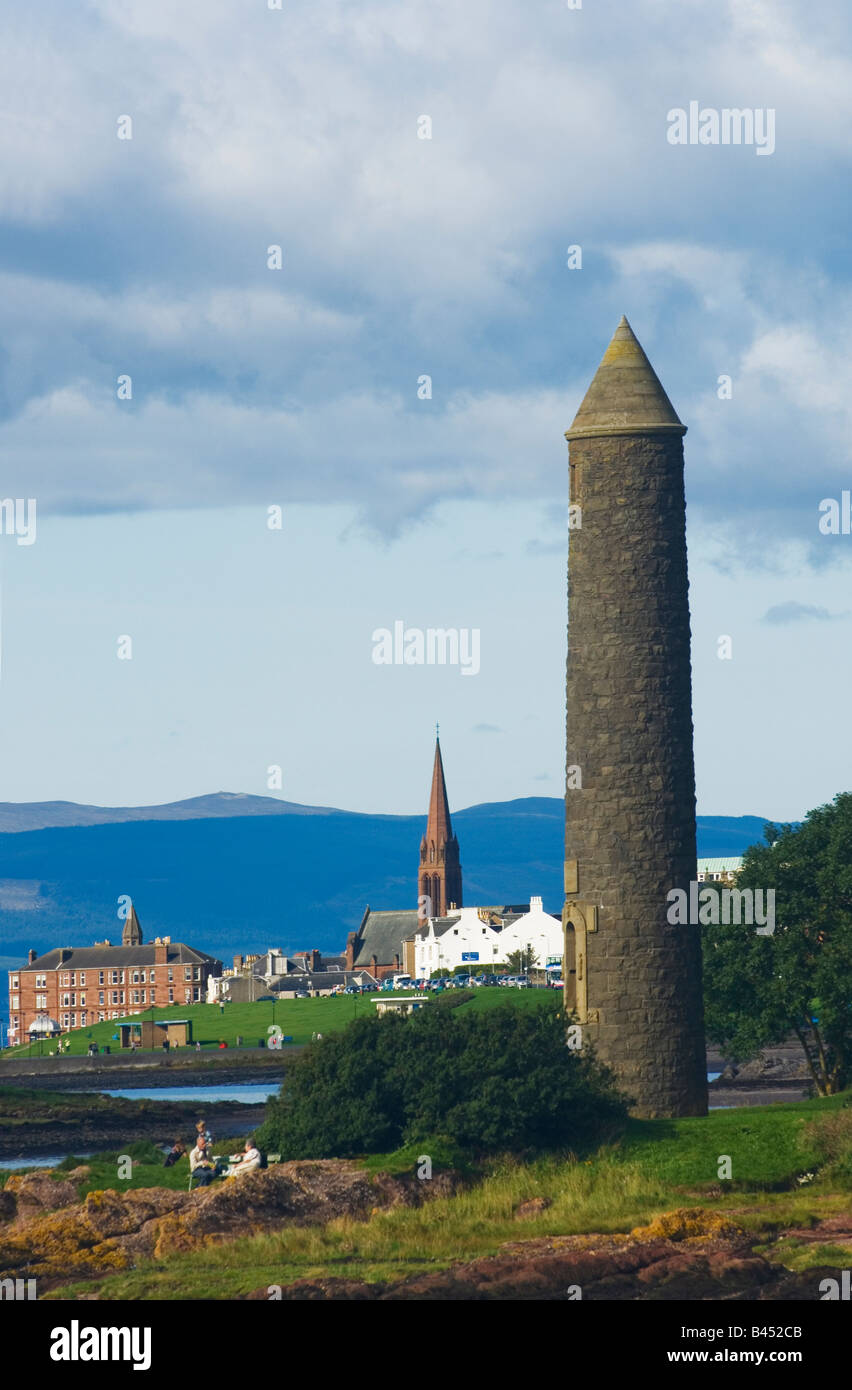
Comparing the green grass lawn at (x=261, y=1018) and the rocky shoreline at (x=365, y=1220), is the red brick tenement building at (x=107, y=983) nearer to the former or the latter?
the green grass lawn at (x=261, y=1018)

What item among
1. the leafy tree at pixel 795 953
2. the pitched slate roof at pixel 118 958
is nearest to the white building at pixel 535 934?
the pitched slate roof at pixel 118 958

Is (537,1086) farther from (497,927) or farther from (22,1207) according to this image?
(497,927)

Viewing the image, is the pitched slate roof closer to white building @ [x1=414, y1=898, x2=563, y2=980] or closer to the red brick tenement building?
the red brick tenement building

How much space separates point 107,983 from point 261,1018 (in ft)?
Answer: 144

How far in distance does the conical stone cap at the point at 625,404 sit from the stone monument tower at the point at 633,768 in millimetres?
46

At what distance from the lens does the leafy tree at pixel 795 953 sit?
150 ft

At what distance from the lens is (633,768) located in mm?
39125

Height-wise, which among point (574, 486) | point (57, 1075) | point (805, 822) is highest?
point (574, 486)

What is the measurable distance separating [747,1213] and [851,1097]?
996cm

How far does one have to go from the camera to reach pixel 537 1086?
116 ft

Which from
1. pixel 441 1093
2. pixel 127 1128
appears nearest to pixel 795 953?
pixel 441 1093

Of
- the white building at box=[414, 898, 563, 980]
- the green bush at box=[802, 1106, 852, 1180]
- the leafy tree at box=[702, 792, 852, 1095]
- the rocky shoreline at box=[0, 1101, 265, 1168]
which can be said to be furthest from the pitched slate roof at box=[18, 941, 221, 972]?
the green bush at box=[802, 1106, 852, 1180]
